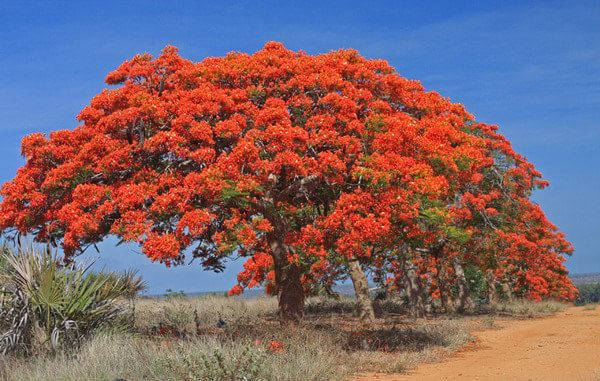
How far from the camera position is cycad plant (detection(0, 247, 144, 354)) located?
13508mm

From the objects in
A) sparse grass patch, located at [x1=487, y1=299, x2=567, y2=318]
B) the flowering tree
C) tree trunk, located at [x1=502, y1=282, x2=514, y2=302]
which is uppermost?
the flowering tree

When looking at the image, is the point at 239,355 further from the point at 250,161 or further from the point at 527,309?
the point at 527,309

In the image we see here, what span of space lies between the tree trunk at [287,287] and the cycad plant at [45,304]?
15.1ft

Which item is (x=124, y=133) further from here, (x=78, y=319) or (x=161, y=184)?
(x=78, y=319)

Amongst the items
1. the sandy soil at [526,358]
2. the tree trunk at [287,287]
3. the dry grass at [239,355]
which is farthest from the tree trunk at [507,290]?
the tree trunk at [287,287]

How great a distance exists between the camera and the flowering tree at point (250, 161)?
46.3 feet

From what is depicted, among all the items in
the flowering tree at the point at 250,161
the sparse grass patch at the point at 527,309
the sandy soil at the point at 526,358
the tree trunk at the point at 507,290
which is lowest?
the sandy soil at the point at 526,358

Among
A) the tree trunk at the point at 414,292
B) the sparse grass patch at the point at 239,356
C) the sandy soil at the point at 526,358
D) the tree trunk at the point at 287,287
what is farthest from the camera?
the tree trunk at the point at 414,292

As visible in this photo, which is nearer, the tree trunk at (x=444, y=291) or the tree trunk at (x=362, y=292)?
the tree trunk at (x=362, y=292)

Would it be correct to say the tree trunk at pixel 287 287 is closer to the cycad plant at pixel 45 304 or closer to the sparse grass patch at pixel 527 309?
the cycad plant at pixel 45 304

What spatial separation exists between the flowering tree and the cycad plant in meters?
0.98

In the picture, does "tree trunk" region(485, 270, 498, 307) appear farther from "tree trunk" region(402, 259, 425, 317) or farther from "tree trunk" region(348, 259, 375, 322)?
"tree trunk" region(348, 259, 375, 322)

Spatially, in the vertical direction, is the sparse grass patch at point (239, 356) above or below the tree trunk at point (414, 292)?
below

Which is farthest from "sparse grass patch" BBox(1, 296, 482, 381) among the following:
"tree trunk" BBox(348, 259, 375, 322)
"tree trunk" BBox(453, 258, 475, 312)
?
"tree trunk" BBox(453, 258, 475, 312)
